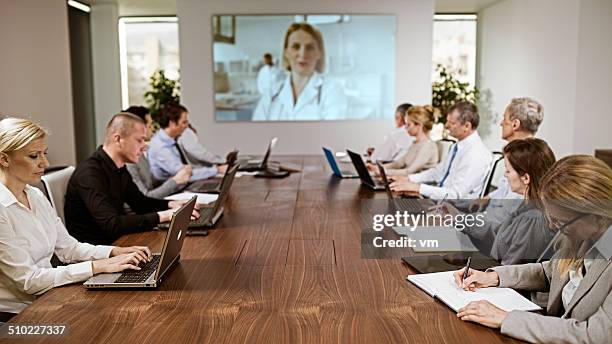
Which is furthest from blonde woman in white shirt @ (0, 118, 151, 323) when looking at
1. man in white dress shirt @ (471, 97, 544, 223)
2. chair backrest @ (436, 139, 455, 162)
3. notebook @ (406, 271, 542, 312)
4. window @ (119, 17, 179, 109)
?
window @ (119, 17, 179, 109)

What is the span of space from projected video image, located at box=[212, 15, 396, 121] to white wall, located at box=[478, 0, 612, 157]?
1.70 m

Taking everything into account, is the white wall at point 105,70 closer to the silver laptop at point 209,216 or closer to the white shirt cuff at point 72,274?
the silver laptop at point 209,216

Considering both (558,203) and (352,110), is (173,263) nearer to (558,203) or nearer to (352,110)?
(558,203)

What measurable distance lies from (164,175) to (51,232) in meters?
2.87

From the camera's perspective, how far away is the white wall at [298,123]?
27.6 feet

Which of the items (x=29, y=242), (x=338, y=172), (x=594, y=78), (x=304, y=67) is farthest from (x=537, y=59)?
(x=29, y=242)

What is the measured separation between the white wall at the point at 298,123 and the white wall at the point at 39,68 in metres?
1.53

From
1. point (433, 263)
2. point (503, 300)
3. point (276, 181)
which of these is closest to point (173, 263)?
point (433, 263)

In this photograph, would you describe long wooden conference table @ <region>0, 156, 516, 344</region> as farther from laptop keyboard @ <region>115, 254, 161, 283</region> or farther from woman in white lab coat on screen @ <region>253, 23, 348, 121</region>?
woman in white lab coat on screen @ <region>253, 23, 348, 121</region>

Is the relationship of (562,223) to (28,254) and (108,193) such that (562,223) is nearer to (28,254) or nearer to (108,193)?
(28,254)

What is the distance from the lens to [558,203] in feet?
5.57

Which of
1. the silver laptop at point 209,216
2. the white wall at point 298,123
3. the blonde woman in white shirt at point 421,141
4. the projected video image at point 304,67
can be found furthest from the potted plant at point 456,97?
the silver laptop at point 209,216

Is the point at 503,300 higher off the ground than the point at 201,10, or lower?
lower

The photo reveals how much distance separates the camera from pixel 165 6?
9.37m
